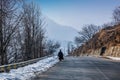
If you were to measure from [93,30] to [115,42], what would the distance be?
2774 inches

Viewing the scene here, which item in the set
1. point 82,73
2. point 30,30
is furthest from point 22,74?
point 30,30

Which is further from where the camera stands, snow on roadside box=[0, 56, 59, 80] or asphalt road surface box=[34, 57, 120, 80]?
asphalt road surface box=[34, 57, 120, 80]

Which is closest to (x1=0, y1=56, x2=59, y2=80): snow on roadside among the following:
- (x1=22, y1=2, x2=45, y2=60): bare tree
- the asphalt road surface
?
the asphalt road surface

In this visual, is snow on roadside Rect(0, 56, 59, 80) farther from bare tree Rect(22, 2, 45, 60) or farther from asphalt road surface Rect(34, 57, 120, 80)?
bare tree Rect(22, 2, 45, 60)

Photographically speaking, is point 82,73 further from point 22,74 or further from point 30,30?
point 30,30

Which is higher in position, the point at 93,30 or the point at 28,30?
the point at 93,30

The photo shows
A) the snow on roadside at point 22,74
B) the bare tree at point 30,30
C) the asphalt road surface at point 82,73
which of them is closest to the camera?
the snow on roadside at point 22,74

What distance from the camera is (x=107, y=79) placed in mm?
19172

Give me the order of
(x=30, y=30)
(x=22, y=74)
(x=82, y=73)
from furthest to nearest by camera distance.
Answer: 1. (x=30, y=30)
2. (x=82, y=73)
3. (x=22, y=74)

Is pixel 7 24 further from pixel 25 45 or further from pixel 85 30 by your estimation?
pixel 85 30

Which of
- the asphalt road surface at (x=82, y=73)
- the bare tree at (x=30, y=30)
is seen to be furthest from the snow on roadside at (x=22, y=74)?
the bare tree at (x=30, y=30)

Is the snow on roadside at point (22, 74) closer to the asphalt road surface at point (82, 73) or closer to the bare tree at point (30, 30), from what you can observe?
the asphalt road surface at point (82, 73)

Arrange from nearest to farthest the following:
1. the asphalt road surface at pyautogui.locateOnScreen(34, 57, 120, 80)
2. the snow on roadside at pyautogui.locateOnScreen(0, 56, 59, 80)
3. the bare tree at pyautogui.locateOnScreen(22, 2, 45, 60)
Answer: the snow on roadside at pyautogui.locateOnScreen(0, 56, 59, 80)
the asphalt road surface at pyautogui.locateOnScreen(34, 57, 120, 80)
the bare tree at pyautogui.locateOnScreen(22, 2, 45, 60)

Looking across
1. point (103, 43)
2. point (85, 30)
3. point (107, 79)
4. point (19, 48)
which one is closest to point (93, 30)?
point (85, 30)
